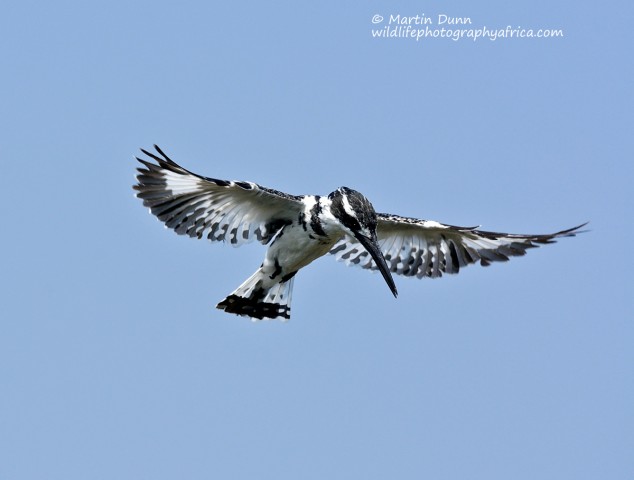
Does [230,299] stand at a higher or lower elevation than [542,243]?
lower

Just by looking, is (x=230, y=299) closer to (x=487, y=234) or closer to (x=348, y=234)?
(x=348, y=234)

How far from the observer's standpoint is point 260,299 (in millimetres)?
12586

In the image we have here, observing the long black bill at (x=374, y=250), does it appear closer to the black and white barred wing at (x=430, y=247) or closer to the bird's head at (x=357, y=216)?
the bird's head at (x=357, y=216)

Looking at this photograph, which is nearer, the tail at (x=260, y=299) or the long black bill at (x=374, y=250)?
the long black bill at (x=374, y=250)

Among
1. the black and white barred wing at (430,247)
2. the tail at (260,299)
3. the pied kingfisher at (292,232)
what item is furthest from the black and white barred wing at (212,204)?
the black and white barred wing at (430,247)

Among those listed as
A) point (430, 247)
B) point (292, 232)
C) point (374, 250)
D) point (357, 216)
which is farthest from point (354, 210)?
point (430, 247)

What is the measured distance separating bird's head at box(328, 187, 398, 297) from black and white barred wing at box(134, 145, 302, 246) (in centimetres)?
49

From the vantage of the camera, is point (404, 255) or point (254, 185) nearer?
point (254, 185)

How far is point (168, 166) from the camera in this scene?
428 inches

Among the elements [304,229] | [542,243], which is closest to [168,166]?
[304,229]

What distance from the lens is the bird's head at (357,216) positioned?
11.2 metres

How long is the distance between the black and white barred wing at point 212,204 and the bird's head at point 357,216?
49cm

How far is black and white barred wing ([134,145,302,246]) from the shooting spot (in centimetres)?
1121

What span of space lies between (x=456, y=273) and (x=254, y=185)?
2983 mm
